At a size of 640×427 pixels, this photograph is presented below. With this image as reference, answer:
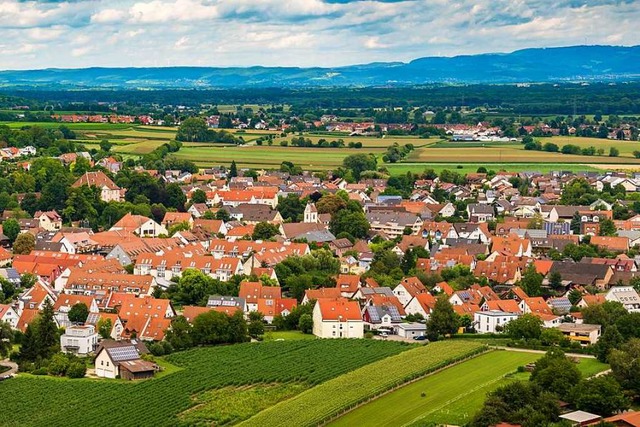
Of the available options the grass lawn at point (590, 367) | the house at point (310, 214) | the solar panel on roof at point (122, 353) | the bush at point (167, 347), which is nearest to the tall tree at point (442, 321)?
the grass lawn at point (590, 367)

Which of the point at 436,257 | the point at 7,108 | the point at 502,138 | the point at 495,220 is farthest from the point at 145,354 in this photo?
the point at 7,108

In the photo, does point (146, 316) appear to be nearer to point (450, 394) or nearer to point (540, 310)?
point (450, 394)

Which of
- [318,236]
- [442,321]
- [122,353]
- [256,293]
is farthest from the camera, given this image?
[318,236]

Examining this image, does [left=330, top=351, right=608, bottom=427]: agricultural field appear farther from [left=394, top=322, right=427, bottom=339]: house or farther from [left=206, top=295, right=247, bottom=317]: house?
[left=206, top=295, right=247, bottom=317]: house

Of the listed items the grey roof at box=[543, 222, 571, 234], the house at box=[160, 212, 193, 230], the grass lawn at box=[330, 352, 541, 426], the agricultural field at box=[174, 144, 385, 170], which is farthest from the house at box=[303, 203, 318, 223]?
the grass lawn at box=[330, 352, 541, 426]

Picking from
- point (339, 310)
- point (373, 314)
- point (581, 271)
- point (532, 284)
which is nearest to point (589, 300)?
point (532, 284)

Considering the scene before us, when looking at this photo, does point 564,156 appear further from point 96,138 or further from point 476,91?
point 476,91

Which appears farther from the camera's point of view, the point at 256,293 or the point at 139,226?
the point at 139,226
